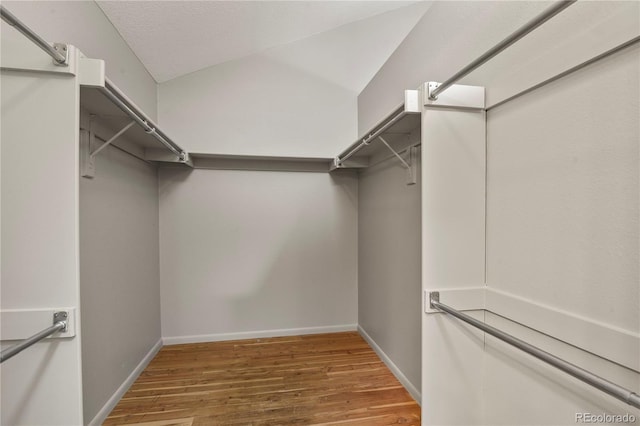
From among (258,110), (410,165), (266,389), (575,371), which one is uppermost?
(258,110)

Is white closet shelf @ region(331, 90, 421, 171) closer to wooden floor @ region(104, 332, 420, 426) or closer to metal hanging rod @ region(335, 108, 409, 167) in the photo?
metal hanging rod @ region(335, 108, 409, 167)

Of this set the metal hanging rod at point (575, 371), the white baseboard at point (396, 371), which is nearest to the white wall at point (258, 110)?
the white baseboard at point (396, 371)

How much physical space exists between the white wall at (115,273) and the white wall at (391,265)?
197 centimetres

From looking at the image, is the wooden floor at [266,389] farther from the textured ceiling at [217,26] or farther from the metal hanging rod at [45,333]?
the textured ceiling at [217,26]

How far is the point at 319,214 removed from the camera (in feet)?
9.63

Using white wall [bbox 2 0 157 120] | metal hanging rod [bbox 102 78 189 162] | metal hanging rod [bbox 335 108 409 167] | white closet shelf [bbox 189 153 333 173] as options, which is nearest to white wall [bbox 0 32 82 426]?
metal hanging rod [bbox 102 78 189 162]

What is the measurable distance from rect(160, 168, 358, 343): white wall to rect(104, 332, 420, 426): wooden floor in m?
0.28

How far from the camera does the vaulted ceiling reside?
1.84 metres

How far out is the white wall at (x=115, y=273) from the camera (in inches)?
59.9

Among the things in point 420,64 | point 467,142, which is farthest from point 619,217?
point 420,64

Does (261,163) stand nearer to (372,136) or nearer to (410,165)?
(372,136)

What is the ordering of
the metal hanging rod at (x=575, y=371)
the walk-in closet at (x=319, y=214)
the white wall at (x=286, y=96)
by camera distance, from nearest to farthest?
the metal hanging rod at (x=575, y=371) < the walk-in closet at (x=319, y=214) < the white wall at (x=286, y=96)

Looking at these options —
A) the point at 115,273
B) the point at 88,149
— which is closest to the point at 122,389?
the point at 115,273

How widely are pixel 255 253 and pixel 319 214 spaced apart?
0.79 meters
